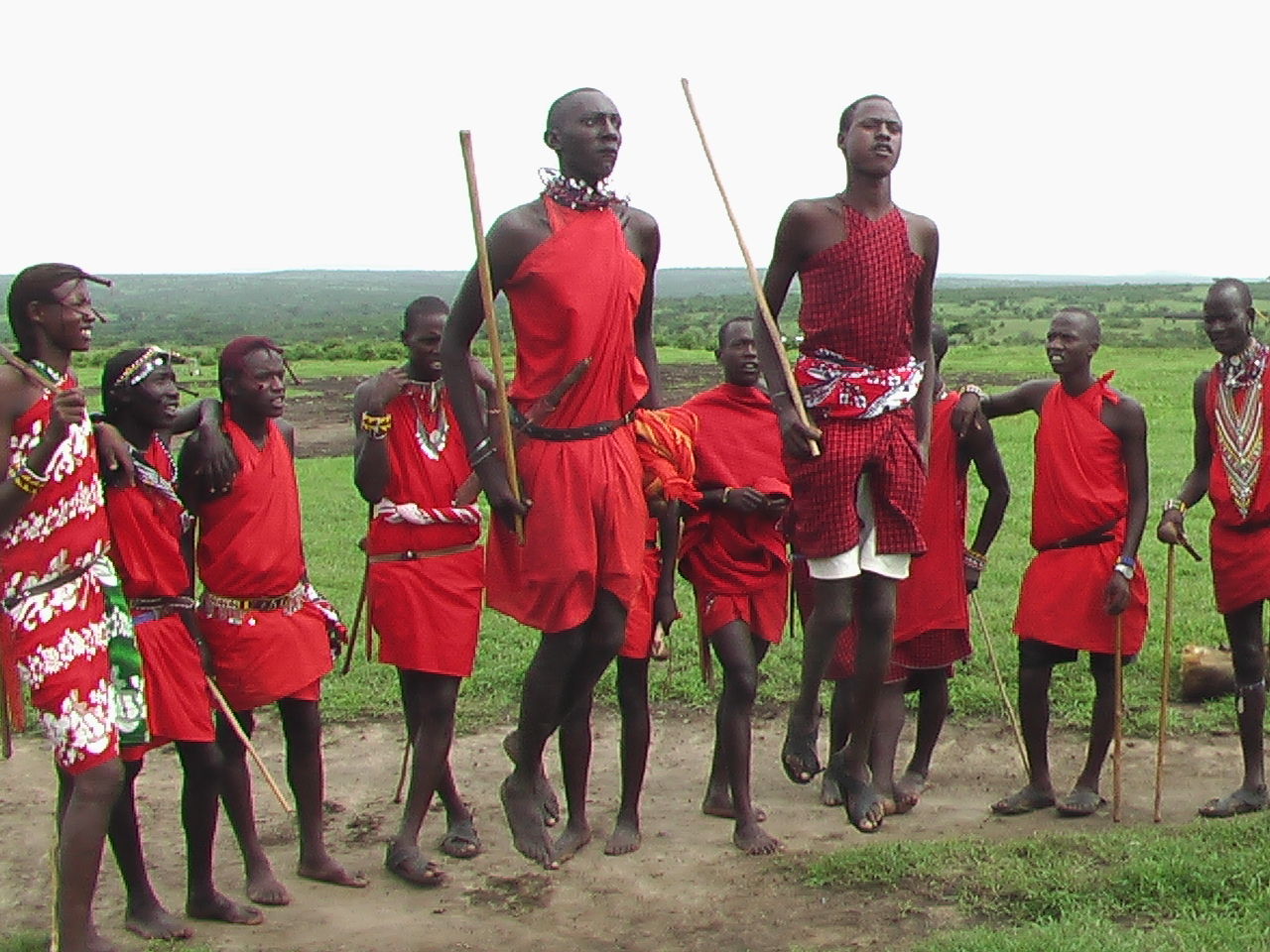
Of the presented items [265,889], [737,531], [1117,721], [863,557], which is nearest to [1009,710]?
[1117,721]

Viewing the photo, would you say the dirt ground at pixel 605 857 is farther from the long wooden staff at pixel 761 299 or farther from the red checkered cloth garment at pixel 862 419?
the long wooden staff at pixel 761 299

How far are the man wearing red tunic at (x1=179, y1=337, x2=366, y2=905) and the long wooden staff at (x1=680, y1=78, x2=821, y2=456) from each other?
5.79 ft

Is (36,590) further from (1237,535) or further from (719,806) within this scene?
(1237,535)

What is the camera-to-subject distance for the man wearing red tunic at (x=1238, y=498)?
7.05 m

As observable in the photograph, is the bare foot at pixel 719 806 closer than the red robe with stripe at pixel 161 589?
No

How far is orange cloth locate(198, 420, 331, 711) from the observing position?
6031 millimetres

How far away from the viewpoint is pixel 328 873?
643 centimetres

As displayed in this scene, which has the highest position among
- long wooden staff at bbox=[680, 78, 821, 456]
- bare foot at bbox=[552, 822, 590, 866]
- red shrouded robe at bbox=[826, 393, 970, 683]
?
long wooden staff at bbox=[680, 78, 821, 456]

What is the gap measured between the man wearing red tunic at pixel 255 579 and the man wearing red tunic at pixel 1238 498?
143 inches

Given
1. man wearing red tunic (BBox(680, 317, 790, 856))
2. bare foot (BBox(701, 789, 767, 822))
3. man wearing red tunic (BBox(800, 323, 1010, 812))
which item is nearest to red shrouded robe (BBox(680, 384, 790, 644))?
man wearing red tunic (BBox(680, 317, 790, 856))

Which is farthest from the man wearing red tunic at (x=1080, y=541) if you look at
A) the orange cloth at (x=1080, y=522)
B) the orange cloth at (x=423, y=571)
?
the orange cloth at (x=423, y=571)

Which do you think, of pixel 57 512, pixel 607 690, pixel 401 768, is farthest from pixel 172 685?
pixel 607 690

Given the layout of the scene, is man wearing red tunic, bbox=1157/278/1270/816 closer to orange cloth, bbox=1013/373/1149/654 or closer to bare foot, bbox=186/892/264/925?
orange cloth, bbox=1013/373/1149/654

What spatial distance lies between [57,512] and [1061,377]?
14.4ft
